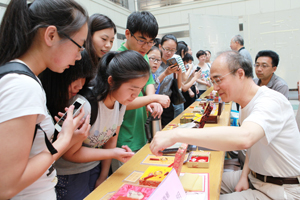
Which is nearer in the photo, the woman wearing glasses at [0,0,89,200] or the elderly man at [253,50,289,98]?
the woman wearing glasses at [0,0,89,200]

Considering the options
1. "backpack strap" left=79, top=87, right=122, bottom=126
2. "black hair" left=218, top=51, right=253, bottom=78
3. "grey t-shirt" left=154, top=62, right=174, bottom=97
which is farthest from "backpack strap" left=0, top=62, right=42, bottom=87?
"grey t-shirt" left=154, top=62, right=174, bottom=97

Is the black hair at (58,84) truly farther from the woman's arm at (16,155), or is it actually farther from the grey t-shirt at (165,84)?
the grey t-shirt at (165,84)

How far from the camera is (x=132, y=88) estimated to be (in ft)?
4.43

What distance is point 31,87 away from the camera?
672 millimetres

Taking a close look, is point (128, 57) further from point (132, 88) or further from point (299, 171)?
point (299, 171)

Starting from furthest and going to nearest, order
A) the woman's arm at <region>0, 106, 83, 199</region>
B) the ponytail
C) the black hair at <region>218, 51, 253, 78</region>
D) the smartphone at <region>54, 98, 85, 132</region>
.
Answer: the black hair at <region>218, 51, 253, 78</region>
the smartphone at <region>54, 98, 85, 132</region>
the ponytail
the woman's arm at <region>0, 106, 83, 199</region>

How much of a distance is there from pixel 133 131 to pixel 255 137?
3.27 feet

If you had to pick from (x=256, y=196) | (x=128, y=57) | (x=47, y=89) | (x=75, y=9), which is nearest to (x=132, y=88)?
(x=128, y=57)

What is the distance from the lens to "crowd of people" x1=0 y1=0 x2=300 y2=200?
0.67 meters

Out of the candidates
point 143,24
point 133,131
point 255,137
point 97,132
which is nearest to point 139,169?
point 97,132

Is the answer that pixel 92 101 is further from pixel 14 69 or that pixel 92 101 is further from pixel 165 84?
pixel 165 84

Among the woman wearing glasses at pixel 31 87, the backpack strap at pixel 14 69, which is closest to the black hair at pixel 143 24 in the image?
the woman wearing glasses at pixel 31 87

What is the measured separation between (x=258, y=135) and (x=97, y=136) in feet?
3.07

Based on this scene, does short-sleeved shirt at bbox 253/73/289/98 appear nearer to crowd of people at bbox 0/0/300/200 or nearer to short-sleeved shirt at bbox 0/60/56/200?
crowd of people at bbox 0/0/300/200
